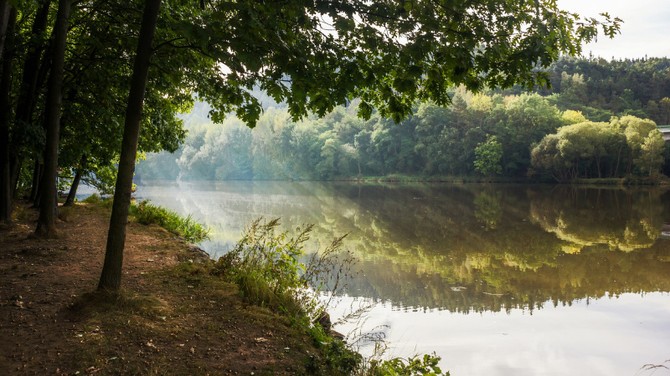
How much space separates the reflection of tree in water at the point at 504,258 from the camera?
11711mm

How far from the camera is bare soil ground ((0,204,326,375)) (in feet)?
14.6

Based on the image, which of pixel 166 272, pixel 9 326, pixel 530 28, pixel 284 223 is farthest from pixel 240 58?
pixel 284 223

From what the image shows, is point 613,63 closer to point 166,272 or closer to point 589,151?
point 589,151

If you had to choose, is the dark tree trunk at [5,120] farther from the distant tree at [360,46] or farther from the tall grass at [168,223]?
the distant tree at [360,46]

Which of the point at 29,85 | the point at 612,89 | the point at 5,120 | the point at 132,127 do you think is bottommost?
the point at 132,127

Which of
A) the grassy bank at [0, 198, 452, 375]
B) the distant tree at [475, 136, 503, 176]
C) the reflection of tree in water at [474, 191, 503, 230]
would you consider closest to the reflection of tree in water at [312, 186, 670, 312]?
the reflection of tree in water at [474, 191, 503, 230]

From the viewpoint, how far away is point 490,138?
69.7 metres

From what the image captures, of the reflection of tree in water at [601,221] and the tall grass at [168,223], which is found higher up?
the reflection of tree in water at [601,221]

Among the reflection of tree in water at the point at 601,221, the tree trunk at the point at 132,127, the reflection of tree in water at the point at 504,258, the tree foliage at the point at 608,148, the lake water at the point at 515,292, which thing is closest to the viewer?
the tree trunk at the point at 132,127

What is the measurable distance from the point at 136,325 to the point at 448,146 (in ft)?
246

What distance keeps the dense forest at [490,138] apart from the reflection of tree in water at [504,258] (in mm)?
17780

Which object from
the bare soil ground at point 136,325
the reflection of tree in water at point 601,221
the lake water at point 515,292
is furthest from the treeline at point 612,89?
the bare soil ground at point 136,325

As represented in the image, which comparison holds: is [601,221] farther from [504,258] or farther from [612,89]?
[612,89]

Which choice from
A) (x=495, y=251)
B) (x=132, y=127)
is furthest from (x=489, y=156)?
(x=132, y=127)
